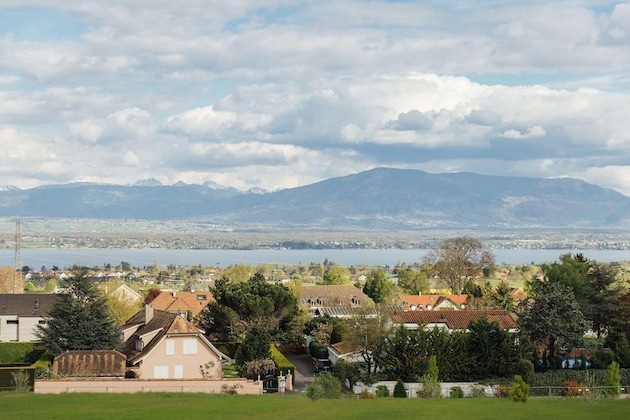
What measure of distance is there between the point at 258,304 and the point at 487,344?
19568mm

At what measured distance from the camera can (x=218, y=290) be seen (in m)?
66.3

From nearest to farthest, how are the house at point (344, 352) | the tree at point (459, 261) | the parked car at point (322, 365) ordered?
the house at point (344, 352), the parked car at point (322, 365), the tree at point (459, 261)

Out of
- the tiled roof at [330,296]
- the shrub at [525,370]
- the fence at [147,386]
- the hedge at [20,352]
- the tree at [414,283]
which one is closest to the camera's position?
the fence at [147,386]

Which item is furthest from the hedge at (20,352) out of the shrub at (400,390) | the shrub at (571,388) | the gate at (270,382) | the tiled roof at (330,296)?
the tiled roof at (330,296)

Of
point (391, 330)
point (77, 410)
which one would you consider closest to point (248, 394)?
point (77, 410)

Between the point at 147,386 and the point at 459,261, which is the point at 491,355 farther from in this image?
the point at 459,261

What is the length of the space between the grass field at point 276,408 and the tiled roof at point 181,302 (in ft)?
124

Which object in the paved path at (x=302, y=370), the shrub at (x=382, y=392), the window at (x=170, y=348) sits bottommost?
the paved path at (x=302, y=370)

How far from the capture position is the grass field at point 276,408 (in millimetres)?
31516

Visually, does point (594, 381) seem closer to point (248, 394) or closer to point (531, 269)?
point (248, 394)

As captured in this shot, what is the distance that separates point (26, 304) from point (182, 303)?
13.3m

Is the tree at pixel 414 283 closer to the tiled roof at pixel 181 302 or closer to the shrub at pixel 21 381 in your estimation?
the tiled roof at pixel 181 302

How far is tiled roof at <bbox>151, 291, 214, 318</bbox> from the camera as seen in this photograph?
2987 inches

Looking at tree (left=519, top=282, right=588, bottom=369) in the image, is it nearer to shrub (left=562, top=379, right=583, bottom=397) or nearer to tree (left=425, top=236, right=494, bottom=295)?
shrub (left=562, top=379, right=583, bottom=397)
